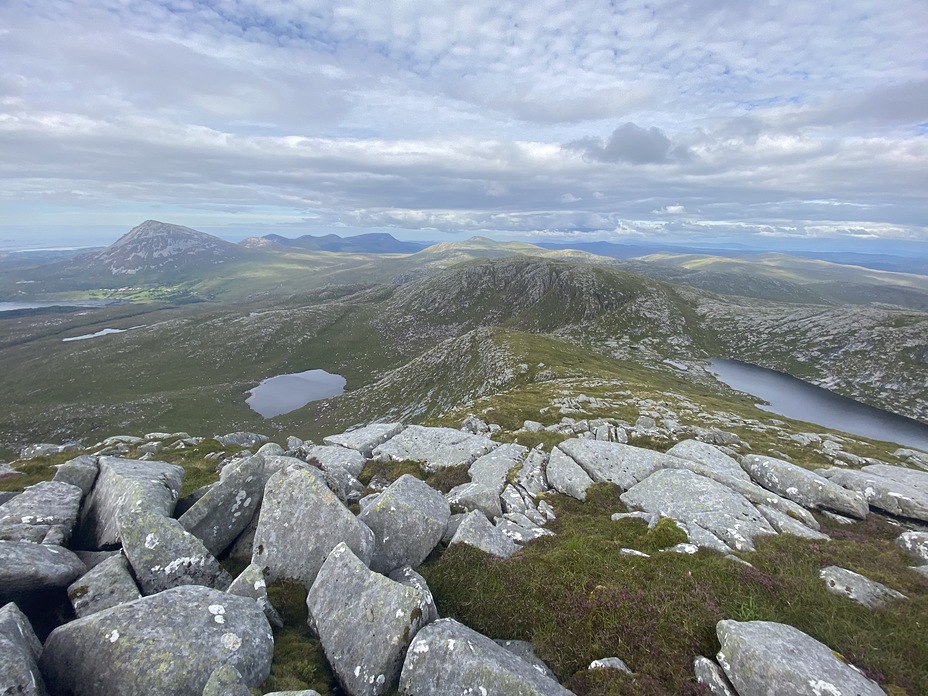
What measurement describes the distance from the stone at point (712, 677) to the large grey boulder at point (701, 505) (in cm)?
649

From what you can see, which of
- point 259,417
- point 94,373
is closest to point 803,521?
point 259,417

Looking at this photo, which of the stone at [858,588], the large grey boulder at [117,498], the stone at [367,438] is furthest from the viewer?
the stone at [367,438]

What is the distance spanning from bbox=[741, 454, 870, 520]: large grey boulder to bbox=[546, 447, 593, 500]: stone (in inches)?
433

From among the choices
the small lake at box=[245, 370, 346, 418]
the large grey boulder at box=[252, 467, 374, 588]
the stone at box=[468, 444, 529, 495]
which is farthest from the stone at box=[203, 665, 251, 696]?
the small lake at box=[245, 370, 346, 418]

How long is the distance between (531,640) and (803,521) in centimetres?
1706

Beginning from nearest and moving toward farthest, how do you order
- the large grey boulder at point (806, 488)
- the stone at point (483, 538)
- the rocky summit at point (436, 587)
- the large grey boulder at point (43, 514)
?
the rocky summit at point (436, 587)
the large grey boulder at point (43, 514)
the stone at point (483, 538)
the large grey boulder at point (806, 488)

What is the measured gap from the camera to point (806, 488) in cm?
2255

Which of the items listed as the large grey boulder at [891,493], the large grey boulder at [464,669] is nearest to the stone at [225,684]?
the large grey boulder at [464,669]

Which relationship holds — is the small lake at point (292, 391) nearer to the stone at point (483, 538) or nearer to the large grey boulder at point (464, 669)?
the stone at point (483, 538)

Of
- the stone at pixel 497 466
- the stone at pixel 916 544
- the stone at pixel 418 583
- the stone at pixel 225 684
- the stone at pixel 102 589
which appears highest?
the stone at pixel 225 684

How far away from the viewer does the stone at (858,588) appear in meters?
12.2

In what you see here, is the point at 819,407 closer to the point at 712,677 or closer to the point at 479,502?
the point at 479,502

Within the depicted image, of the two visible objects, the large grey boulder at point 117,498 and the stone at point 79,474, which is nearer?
the large grey boulder at point 117,498

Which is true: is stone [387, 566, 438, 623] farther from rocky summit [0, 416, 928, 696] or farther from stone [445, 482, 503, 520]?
stone [445, 482, 503, 520]
